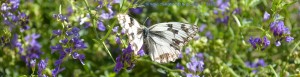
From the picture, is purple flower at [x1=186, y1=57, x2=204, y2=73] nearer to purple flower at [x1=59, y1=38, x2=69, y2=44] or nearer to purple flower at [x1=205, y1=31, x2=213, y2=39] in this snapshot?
purple flower at [x1=59, y1=38, x2=69, y2=44]

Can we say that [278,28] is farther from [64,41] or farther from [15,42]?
[15,42]

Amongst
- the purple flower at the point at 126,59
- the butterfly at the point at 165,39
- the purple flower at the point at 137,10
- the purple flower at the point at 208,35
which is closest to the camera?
the purple flower at the point at 126,59

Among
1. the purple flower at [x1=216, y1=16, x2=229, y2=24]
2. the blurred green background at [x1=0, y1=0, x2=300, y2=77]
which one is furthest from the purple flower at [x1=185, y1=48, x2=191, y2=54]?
the purple flower at [x1=216, y1=16, x2=229, y2=24]

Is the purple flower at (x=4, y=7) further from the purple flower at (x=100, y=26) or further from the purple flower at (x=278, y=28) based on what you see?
the purple flower at (x=278, y=28)

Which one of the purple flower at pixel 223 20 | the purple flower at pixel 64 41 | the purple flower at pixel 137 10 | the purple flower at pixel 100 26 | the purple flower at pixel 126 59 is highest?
the purple flower at pixel 137 10

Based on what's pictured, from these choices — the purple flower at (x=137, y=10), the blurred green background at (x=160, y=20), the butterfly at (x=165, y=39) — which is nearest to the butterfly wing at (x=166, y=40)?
the butterfly at (x=165, y=39)
